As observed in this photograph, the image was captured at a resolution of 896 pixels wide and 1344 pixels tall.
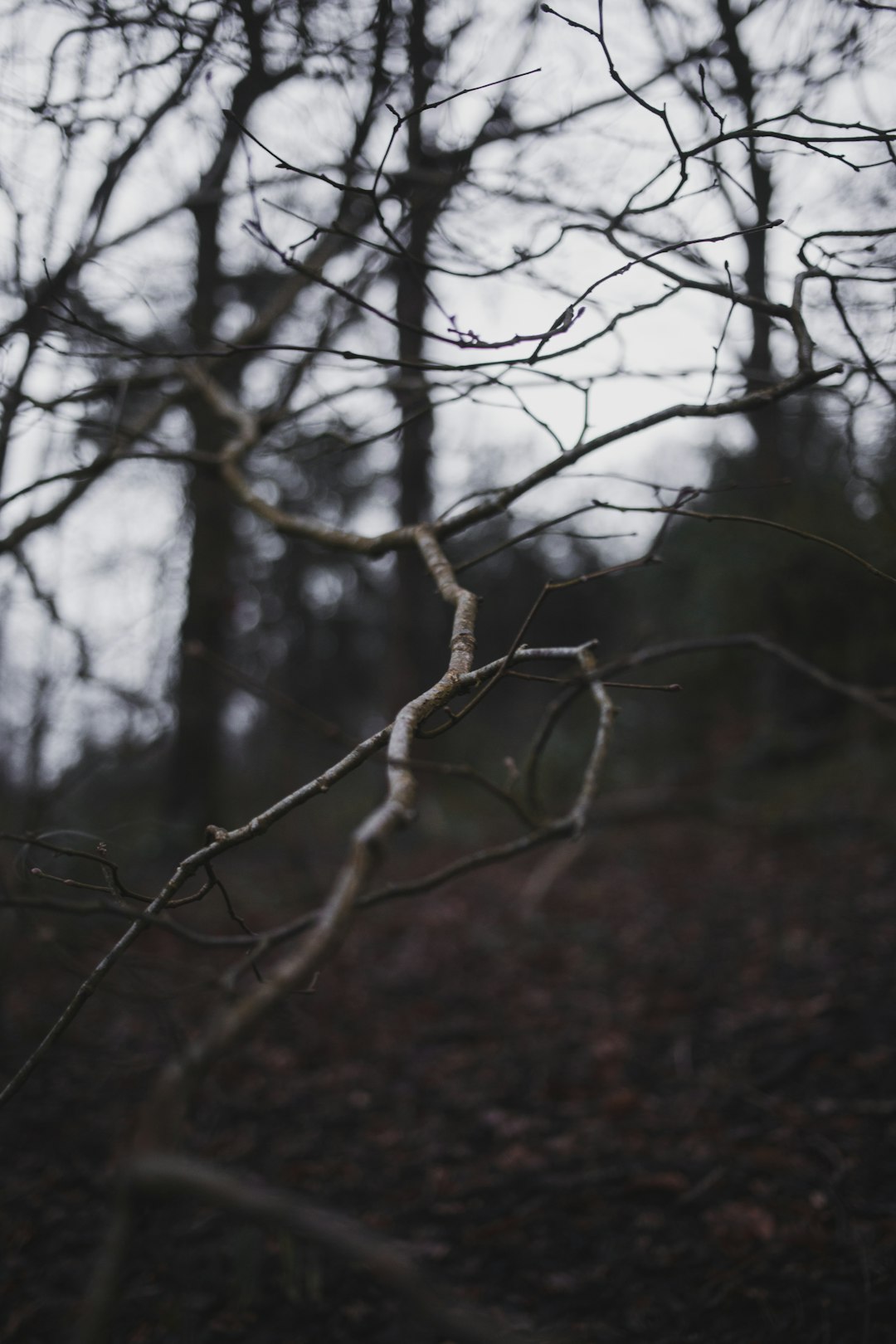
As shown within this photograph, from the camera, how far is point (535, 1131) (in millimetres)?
3080

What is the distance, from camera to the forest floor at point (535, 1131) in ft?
7.35

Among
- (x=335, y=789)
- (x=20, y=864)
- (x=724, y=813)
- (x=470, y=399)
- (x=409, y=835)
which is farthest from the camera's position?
(x=335, y=789)

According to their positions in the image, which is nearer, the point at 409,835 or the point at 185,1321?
the point at 185,1321

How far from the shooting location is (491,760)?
35.4 feet

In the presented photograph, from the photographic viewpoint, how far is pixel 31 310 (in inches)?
98.7

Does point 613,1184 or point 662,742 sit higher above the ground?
point 662,742


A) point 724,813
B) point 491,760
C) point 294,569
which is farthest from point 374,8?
point 491,760

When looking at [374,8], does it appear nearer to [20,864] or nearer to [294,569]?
[20,864]

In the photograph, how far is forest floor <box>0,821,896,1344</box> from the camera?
224 cm

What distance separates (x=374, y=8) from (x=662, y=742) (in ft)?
25.0

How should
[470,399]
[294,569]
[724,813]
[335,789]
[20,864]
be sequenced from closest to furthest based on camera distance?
[20,864] → [470,399] → [724,813] → [294,569] → [335,789]

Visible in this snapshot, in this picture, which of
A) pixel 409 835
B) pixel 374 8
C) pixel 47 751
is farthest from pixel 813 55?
pixel 409 835

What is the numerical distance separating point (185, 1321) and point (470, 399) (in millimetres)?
2749

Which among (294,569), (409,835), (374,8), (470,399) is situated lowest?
(409,835)
